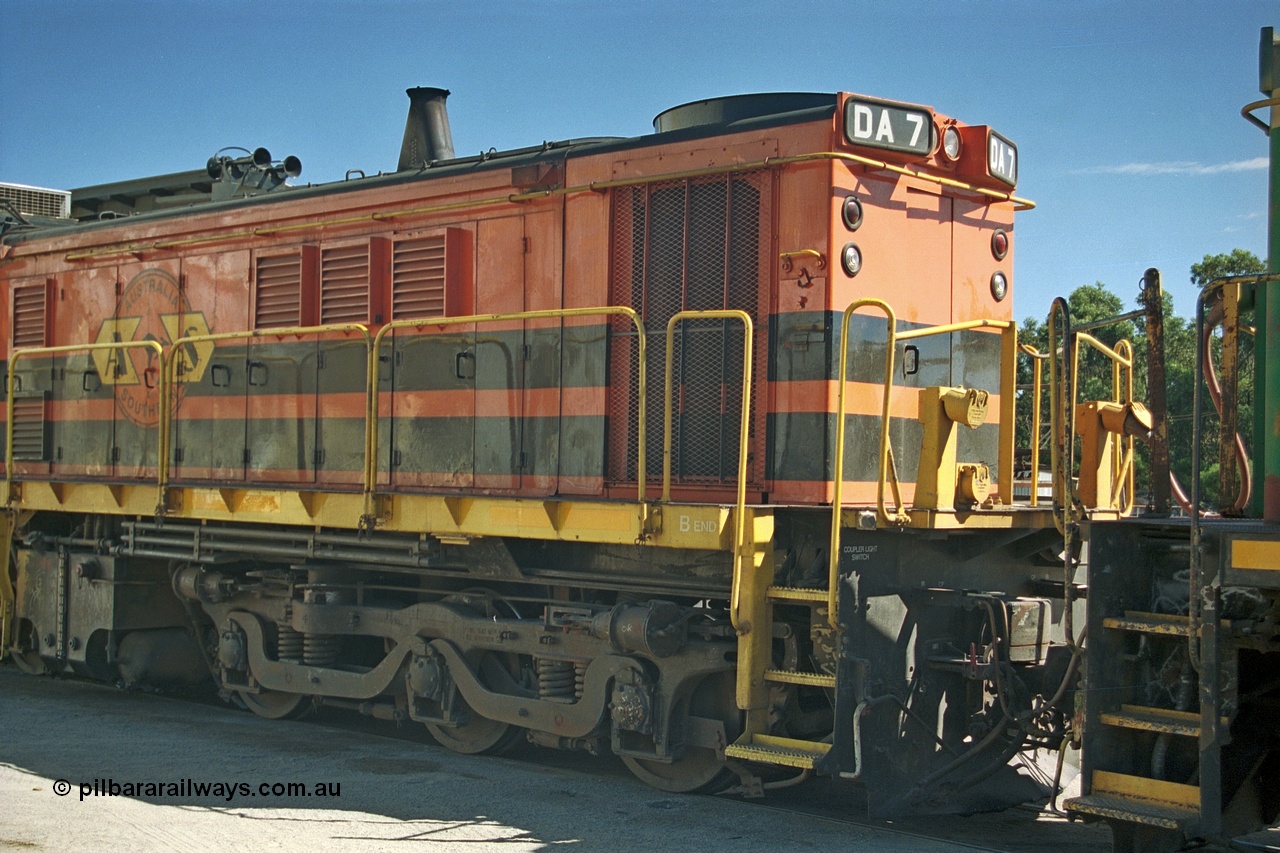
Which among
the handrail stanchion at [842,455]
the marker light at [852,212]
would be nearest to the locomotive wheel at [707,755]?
the handrail stanchion at [842,455]

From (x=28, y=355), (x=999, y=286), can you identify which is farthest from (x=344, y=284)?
(x=999, y=286)

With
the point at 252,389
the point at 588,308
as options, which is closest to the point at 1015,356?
the point at 588,308

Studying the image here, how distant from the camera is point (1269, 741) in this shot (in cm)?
578

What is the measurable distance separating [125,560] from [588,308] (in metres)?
5.02

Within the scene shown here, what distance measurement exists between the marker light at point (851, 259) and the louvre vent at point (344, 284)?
145 inches

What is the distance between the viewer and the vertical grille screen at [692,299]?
746 centimetres

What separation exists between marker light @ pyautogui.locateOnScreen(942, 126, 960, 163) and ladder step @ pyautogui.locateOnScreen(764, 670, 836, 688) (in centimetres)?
324

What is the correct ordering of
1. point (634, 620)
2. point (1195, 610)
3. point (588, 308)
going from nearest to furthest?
point (1195, 610) < point (634, 620) < point (588, 308)

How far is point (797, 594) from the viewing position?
264 inches

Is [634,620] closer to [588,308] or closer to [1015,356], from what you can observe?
[588,308]

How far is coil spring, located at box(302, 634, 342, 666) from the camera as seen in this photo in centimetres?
916

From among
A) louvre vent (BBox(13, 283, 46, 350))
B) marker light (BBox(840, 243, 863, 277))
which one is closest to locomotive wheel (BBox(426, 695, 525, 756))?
marker light (BBox(840, 243, 863, 277))

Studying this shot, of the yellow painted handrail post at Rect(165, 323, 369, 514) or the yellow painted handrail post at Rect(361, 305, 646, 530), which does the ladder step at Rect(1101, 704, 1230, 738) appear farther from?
the yellow painted handrail post at Rect(165, 323, 369, 514)

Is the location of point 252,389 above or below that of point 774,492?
above
